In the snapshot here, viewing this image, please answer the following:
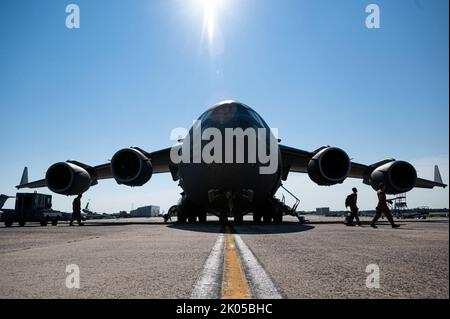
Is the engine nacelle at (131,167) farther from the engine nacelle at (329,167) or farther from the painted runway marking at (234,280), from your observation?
the painted runway marking at (234,280)

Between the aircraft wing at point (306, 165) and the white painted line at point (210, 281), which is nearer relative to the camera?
the white painted line at point (210, 281)

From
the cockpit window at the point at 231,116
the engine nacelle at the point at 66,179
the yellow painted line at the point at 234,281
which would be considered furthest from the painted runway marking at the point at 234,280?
the engine nacelle at the point at 66,179

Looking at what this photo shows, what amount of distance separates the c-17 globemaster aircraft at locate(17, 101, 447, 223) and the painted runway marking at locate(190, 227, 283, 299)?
7977 millimetres

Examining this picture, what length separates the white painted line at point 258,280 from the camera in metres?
2.65

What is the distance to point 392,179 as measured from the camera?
17344mm

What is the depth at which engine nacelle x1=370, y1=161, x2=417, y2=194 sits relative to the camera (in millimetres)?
17128

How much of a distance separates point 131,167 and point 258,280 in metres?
14.7

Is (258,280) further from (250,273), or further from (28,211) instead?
(28,211)

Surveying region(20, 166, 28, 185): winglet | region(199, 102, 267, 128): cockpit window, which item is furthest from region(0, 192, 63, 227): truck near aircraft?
region(199, 102, 267, 128): cockpit window

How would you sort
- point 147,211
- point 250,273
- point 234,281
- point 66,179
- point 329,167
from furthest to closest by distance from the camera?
point 147,211 < point 66,179 < point 329,167 < point 250,273 < point 234,281

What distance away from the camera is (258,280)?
3.21m

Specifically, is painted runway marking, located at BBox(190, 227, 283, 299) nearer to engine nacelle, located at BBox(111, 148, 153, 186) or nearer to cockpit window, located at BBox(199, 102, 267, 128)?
cockpit window, located at BBox(199, 102, 267, 128)

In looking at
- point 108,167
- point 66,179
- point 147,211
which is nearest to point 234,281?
point 66,179
